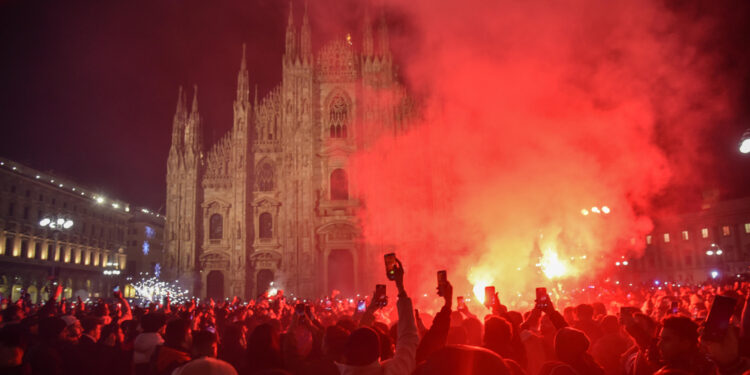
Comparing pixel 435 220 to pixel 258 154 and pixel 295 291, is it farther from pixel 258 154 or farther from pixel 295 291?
pixel 258 154

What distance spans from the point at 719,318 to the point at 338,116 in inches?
1593

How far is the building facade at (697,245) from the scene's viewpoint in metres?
53.0

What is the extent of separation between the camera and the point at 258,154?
42750 millimetres

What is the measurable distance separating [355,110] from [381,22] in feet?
24.0

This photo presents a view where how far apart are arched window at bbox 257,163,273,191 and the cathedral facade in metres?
0.08

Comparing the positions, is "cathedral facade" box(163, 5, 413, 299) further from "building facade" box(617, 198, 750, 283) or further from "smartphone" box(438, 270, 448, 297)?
"smartphone" box(438, 270, 448, 297)

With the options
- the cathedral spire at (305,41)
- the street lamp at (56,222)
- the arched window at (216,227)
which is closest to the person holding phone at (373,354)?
the street lamp at (56,222)

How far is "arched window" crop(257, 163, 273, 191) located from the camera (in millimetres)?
42481

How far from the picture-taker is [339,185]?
42625mm

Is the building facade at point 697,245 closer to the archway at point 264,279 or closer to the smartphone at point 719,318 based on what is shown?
the archway at point 264,279

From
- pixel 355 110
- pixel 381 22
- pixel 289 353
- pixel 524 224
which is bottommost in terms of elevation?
pixel 289 353

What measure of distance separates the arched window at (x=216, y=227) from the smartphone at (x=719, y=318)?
4025 cm

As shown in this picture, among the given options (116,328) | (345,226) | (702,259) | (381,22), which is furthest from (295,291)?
(702,259)

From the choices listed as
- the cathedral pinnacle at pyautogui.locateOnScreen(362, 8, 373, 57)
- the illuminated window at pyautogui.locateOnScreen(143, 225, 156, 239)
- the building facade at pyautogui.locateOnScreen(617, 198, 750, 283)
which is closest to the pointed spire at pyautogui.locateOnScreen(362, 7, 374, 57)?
the cathedral pinnacle at pyautogui.locateOnScreen(362, 8, 373, 57)
